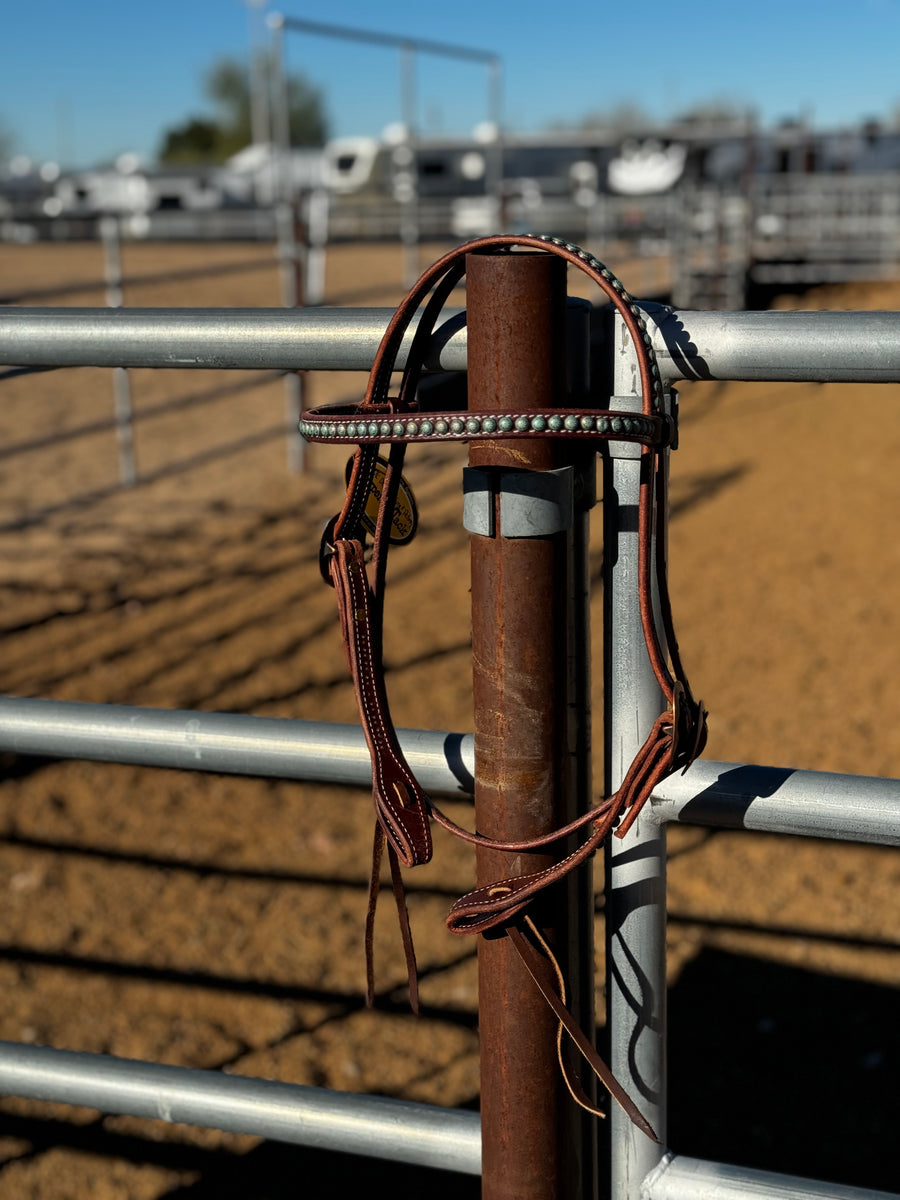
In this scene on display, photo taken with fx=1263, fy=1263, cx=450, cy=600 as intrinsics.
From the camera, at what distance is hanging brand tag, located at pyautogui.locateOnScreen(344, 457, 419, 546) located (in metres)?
1.01

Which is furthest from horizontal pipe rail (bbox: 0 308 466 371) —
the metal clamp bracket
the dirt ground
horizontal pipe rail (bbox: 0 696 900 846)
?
the dirt ground

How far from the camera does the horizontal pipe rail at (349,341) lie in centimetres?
84

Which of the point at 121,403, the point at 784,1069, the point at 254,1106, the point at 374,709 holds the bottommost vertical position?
the point at 784,1069

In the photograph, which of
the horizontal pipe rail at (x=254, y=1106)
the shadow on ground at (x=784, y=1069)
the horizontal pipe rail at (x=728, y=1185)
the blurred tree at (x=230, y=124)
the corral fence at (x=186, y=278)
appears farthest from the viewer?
the blurred tree at (x=230, y=124)

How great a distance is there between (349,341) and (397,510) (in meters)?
0.15

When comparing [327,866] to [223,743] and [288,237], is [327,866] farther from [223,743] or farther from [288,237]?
[288,237]

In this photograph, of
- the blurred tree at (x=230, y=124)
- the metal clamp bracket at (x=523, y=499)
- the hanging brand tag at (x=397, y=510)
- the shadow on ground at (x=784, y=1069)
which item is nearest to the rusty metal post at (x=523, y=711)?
the metal clamp bracket at (x=523, y=499)

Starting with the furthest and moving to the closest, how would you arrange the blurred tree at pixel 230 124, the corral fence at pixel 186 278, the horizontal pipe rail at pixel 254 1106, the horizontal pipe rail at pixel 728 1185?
the blurred tree at pixel 230 124
the corral fence at pixel 186 278
the horizontal pipe rail at pixel 254 1106
the horizontal pipe rail at pixel 728 1185

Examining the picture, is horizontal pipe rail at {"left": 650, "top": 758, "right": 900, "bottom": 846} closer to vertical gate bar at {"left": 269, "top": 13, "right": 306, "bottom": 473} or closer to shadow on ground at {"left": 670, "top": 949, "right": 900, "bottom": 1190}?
shadow on ground at {"left": 670, "top": 949, "right": 900, "bottom": 1190}

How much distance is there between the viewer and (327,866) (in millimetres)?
3092

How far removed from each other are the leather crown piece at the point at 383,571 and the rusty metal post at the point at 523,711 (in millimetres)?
25

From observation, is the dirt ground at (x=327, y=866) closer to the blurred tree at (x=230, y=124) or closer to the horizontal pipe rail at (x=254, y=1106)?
the horizontal pipe rail at (x=254, y=1106)

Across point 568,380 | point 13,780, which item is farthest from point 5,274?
point 568,380

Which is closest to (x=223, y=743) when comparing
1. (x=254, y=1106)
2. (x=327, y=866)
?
(x=254, y=1106)
